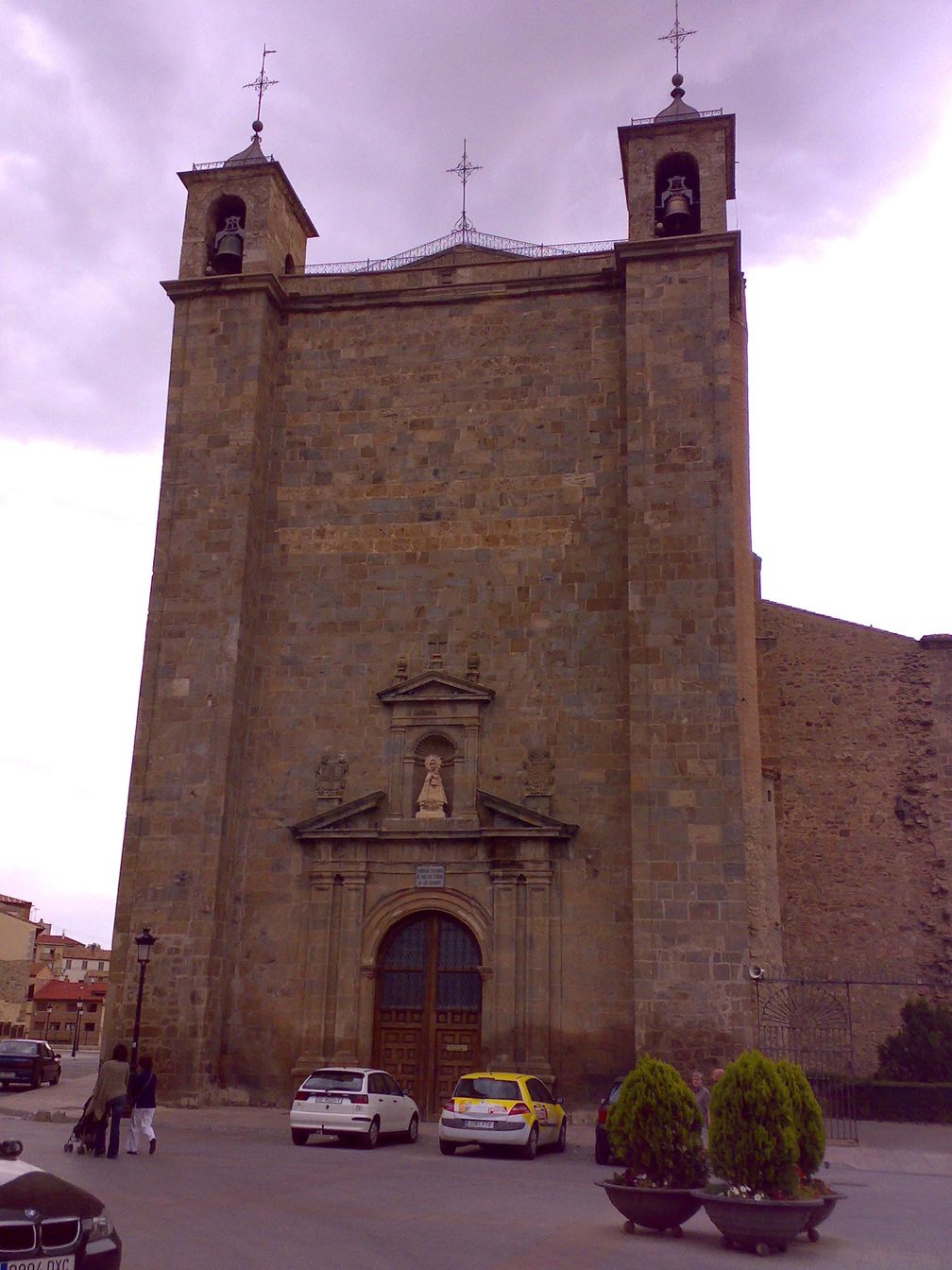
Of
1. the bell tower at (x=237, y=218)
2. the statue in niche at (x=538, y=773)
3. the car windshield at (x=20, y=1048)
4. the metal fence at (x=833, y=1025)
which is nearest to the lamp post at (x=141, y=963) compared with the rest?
the statue in niche at (x=538, y=773)

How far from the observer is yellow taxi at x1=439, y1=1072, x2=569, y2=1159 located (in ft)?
50.0

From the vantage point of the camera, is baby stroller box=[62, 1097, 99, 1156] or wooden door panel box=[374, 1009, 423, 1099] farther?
wooden door panel box=[374, 1009, 423, 1099]

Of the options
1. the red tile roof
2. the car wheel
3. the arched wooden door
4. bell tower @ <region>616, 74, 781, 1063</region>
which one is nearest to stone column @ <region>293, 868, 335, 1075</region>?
the arched wooden door

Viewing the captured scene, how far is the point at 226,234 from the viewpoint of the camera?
2567cm

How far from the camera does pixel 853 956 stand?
88.6 feet

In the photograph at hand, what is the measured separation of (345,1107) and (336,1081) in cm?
46

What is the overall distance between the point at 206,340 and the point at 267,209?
3.23m

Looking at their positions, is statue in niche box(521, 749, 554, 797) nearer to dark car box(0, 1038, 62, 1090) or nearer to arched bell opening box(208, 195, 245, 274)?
dark car box(0, 1038, 62, 1090)

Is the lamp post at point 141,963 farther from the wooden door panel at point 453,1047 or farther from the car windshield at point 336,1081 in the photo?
the wooden door panel at point 453,1047

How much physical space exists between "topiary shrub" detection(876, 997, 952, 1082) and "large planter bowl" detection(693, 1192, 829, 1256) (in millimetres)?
16328

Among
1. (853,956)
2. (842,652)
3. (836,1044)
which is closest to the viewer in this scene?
(836,1044)

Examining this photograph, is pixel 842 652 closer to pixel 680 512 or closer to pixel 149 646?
pixel 680 512

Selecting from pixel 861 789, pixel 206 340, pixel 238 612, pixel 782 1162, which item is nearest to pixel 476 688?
→ pixel 238 612

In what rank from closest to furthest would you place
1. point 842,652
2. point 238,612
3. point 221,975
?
point 221,975, point 238,612, point 842,652
